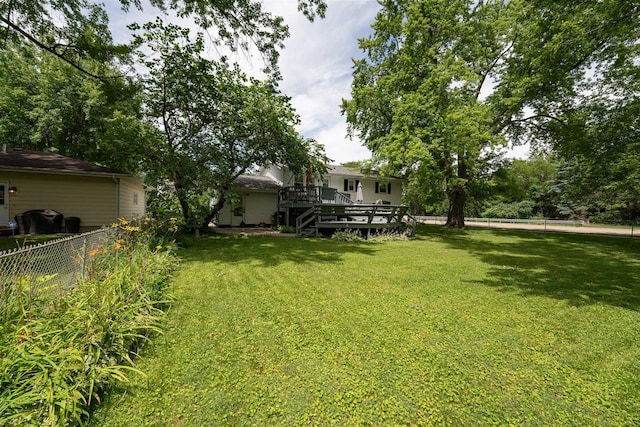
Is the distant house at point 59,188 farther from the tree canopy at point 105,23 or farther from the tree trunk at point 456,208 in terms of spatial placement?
the tree trunk at point 456,208

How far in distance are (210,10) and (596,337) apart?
12.9 metres

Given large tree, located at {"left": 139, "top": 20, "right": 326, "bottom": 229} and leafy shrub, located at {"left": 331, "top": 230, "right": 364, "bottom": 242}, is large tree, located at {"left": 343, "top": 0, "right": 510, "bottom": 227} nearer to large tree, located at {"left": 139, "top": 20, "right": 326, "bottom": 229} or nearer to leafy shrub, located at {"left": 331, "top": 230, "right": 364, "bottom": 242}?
leafy shrub, located at {"left": 331, "top": 230, "right": 364, "bottom": 242}

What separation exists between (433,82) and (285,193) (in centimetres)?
1073

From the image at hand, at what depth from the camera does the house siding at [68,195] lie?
35.8 ft

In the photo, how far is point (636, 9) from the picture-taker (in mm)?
5324

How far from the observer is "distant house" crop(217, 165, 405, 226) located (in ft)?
53.1

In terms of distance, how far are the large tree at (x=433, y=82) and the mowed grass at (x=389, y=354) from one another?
26.0 ft

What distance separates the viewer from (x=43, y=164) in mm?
11117

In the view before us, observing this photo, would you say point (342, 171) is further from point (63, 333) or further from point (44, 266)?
point (63, 333)

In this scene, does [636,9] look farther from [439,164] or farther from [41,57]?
[41,57]

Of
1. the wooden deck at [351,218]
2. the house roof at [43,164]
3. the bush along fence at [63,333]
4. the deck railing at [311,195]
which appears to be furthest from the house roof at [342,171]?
the bush along fence at [63,333]

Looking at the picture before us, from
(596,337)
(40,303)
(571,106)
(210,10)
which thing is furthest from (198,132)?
(571,106)

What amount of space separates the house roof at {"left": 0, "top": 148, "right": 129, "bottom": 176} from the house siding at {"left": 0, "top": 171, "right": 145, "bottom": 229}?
0.42m

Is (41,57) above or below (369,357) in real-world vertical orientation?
above
